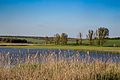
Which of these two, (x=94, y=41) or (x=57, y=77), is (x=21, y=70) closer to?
(x=57, y=77)

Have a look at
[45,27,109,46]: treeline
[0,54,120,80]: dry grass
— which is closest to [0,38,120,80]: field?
[0,54,120,80]: dry grass

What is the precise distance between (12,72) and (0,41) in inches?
2504

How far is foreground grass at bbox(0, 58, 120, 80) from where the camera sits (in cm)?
1038

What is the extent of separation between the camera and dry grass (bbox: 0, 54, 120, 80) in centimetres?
1043

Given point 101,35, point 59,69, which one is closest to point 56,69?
point 59,69

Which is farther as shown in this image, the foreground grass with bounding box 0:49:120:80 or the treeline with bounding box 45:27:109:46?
the treeline with bounding box 45:27:109:46

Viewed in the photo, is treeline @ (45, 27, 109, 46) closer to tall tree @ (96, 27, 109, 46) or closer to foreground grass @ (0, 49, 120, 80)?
tall tree @ (96, 27, 109, 46)

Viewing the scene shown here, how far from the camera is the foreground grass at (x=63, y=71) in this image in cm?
1038

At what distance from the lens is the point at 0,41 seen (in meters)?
73.4

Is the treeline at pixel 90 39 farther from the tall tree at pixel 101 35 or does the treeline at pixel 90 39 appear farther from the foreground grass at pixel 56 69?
the foreground grass at pixel 56 69

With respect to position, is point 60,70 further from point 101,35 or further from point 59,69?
point 101,35

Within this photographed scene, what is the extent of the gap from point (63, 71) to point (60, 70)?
14.7 inches

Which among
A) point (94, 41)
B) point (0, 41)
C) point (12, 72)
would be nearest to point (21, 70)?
point (12, 72)

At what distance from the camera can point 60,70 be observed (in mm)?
11500
